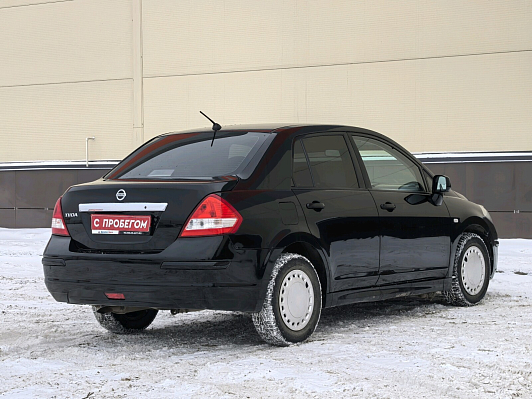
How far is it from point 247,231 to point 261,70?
1350cm

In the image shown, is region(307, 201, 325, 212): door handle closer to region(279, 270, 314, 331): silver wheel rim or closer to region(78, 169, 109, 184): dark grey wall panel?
region(279, 270, 314, 331): silver wheel rim

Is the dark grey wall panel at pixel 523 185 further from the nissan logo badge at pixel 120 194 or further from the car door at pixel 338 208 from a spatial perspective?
→ the nissan logo badge at pixel 120 194

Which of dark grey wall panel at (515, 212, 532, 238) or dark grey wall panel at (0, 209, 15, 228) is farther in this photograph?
dark grey wall panel at (0, 209, 15, 228)

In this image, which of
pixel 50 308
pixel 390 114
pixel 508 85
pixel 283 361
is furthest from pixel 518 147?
pixel 283 361

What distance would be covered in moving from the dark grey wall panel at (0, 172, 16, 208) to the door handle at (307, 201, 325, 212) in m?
16.2

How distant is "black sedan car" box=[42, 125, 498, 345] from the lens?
19.0 ft

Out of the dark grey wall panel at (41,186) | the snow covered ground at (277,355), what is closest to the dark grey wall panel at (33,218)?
the dark grey wall panel at (41,186)

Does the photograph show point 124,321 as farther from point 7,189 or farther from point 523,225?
point 7,189

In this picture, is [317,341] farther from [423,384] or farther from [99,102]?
[99,102]

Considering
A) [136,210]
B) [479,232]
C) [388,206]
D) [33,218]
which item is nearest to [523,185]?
[479,232]

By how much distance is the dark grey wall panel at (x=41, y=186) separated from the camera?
20.9m

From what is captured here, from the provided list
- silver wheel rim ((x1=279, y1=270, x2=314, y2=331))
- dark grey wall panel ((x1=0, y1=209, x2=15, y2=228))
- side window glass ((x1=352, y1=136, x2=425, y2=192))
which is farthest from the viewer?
dark grey wall panel ((x1=0, y1=209, x2=15, y2=228))

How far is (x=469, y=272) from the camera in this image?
8.27 m

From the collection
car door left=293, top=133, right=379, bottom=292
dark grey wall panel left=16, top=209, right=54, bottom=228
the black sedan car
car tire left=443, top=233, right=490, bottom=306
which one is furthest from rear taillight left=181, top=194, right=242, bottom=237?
dark grey wall panel left=16, top=209, right=54, bottom=228
